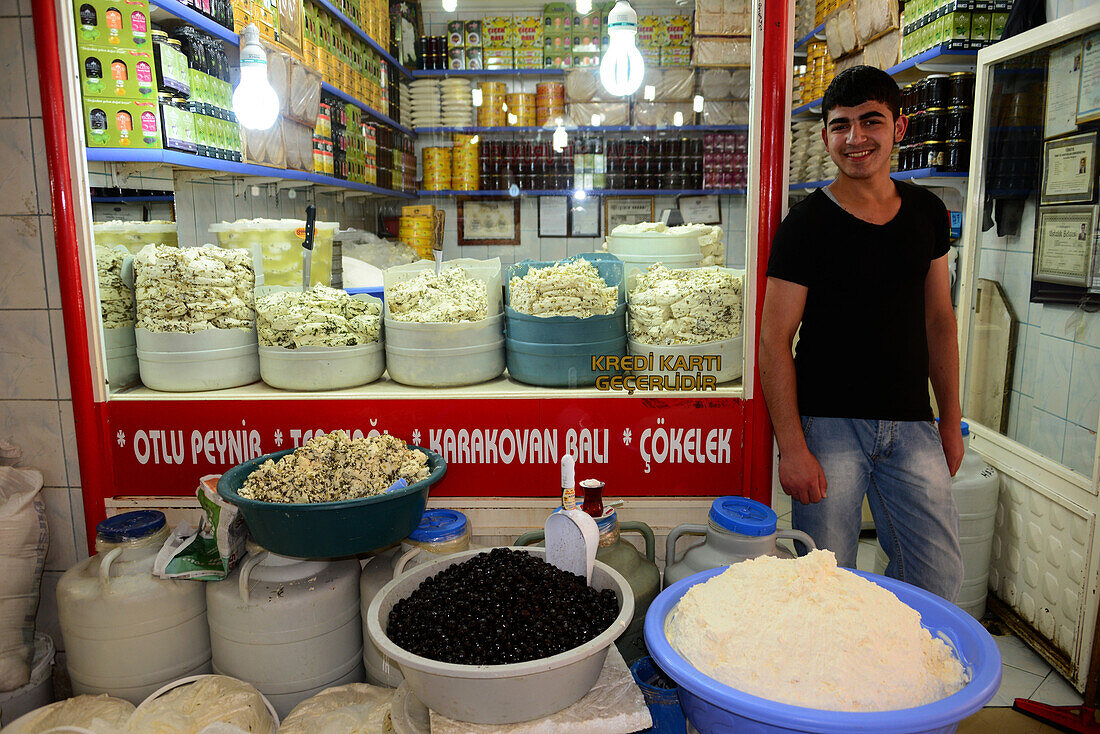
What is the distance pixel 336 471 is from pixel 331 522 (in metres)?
0.17

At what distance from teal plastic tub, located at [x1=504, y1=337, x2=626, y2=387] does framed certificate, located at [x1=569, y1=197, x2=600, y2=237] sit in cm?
72

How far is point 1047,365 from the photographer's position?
2656mm

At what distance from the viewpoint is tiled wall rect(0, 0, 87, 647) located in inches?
81.3

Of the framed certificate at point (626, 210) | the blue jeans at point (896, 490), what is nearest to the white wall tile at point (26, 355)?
the framed certificate at point (626, 210)

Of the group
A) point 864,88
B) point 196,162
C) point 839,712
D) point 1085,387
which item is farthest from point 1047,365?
point 196,162

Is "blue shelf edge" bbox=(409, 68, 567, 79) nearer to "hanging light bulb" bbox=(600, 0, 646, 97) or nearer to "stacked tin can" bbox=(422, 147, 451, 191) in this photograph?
"stacked tin can" bbox=(422, 147, 451, 191)

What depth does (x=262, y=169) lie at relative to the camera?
2762 mm

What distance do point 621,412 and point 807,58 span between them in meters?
4.11

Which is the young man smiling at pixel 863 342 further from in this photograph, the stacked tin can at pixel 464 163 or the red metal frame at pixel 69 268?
the red metal frame at pixel 69 268

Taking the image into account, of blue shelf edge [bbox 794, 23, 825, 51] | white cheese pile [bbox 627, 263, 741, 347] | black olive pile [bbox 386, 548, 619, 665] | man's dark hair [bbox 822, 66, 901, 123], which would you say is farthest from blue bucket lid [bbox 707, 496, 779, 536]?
blue shelf edge [bbox 794, 23, 825, 51]

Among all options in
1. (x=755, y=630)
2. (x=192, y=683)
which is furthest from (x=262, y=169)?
(x=755, y=630)

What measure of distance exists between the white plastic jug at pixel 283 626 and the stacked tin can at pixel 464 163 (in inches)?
69.7

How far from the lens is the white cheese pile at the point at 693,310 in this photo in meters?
2.12

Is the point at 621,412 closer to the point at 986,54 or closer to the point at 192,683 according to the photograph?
the point at 192,683
